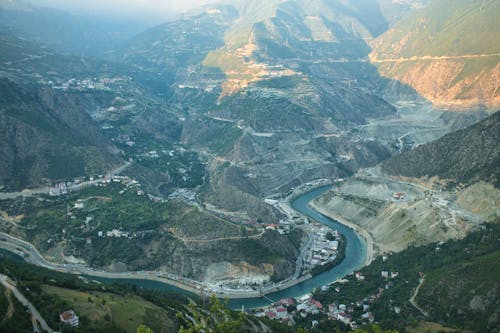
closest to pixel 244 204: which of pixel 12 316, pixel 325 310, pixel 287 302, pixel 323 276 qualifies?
pixel 323 276

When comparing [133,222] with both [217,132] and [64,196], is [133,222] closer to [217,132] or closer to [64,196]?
[64,196]

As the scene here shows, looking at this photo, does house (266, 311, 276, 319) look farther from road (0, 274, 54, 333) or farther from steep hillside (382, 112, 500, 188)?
steep hillside (382, 112, 500, 188)

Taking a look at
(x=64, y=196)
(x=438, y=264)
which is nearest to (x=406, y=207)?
(x=438, y=264)

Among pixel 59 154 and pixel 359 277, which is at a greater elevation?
pixel 59 154

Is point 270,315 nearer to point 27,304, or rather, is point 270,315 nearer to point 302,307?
point 302,307

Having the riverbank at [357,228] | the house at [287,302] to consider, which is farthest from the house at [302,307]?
the riverbank at [357,228]

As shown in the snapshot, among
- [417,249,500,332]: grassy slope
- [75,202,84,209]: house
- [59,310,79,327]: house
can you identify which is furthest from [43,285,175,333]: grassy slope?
[75,202,84,209]: house
